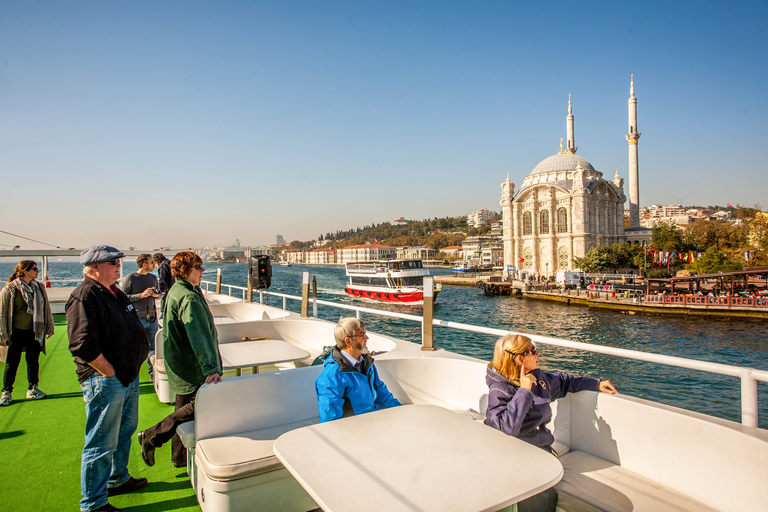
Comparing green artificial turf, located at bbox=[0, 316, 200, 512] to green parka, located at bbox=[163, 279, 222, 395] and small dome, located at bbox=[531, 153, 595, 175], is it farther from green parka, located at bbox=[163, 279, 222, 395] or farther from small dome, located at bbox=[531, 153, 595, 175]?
small dome, located at bbox=[531, 153, 595, 175]

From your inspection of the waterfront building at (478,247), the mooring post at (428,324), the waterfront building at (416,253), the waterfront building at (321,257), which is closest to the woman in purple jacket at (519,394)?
the mooring post at (428,324)

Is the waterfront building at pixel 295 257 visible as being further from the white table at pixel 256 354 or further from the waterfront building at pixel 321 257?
the white table at pixel 256 354

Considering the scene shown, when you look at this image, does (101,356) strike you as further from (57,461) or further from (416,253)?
(416,253)

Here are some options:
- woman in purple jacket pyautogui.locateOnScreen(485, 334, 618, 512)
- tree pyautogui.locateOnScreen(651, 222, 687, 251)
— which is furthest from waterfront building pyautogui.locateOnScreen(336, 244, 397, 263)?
woman in purple jacket pyautogui.locateOnScreen(485, 334, 618, 512)

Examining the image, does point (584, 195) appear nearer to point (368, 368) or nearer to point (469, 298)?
point (469, 298)

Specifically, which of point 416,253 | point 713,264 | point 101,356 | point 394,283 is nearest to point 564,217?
point 713,264

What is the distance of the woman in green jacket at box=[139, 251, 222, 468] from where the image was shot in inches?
95.0

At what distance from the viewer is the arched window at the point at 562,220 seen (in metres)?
56.2

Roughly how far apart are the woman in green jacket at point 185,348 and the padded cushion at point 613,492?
1.86m

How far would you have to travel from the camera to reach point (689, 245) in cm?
4988

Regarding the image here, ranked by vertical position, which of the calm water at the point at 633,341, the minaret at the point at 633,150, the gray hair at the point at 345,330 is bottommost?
the calm water at the point at 633,341

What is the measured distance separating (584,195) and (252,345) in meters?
57.6

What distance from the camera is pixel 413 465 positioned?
135 centimetres

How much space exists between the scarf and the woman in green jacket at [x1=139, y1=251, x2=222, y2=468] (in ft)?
7.30
